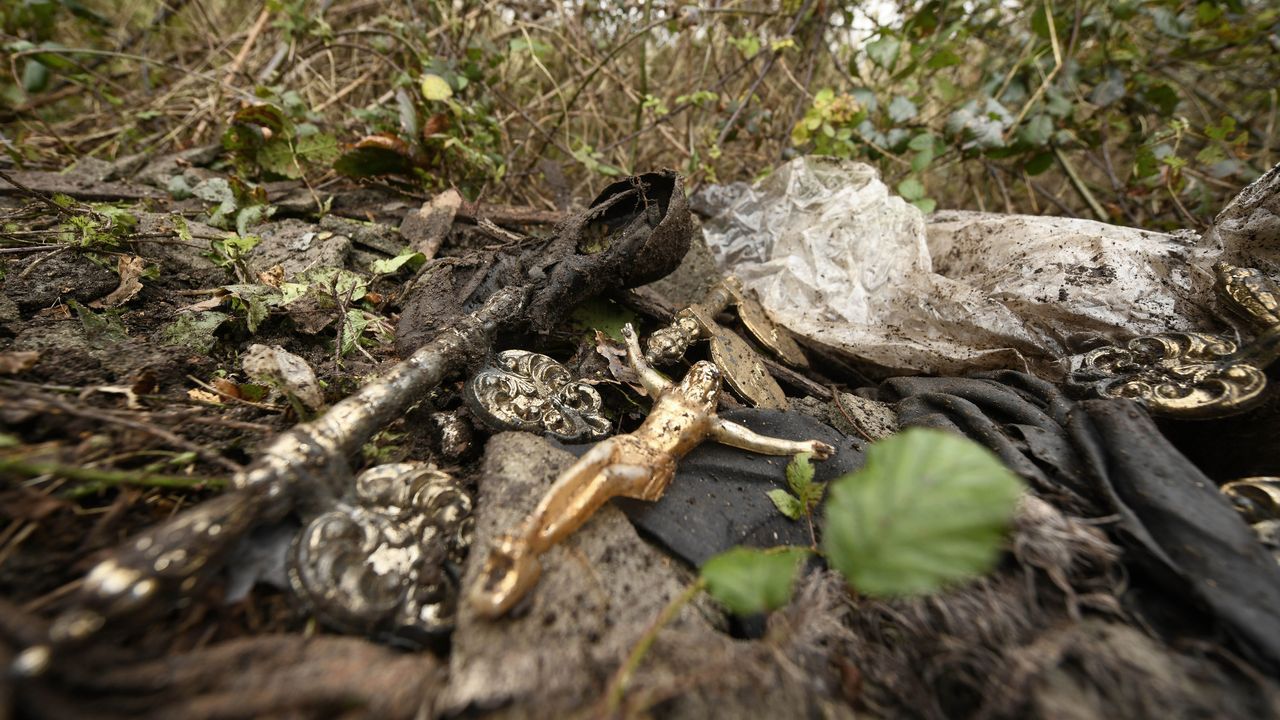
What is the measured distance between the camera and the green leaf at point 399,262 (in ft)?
6.75

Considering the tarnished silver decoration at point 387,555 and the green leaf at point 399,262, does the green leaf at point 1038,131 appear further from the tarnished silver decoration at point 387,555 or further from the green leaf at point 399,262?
the tarnished silver decoration at point 387,555

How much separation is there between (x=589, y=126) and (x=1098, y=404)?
351 cm

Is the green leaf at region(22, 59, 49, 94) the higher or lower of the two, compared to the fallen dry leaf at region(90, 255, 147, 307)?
higher

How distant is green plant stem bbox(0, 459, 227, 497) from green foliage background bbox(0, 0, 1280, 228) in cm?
195

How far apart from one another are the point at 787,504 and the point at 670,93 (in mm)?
3436

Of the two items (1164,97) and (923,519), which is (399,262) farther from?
(1164,97)

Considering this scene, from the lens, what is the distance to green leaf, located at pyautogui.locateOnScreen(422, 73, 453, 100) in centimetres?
246

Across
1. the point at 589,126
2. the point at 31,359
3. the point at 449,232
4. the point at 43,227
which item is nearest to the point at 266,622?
the point at 31,359

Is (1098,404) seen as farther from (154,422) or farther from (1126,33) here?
(1126,33)

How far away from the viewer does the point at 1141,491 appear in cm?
114

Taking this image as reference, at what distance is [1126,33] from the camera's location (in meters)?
3.01

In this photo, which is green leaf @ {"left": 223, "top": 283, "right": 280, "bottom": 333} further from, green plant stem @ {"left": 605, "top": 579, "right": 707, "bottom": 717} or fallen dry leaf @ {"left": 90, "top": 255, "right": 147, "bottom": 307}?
green plant stem @ {"left": 605, "top": 579, "right": 707, "bottom": 717}

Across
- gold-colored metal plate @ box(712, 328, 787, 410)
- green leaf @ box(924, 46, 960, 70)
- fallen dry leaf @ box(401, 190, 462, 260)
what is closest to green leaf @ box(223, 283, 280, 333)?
fallen dry leaf @ box(401, 190, 462, 260)

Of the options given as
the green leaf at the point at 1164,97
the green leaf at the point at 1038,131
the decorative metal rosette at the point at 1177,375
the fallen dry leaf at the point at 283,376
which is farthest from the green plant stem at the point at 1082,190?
the fallen dry leaf at the point at 283,376
